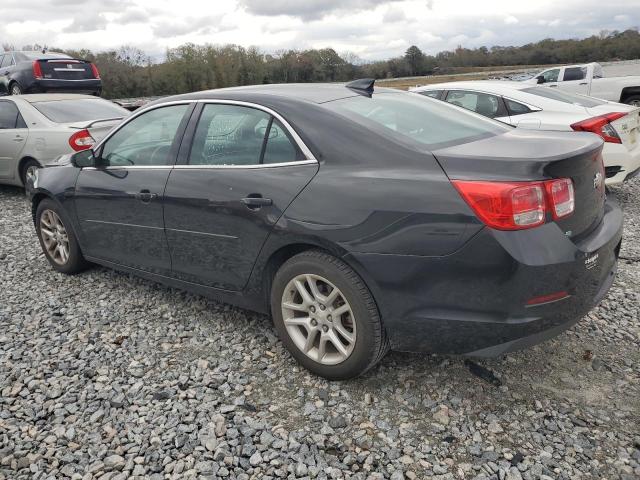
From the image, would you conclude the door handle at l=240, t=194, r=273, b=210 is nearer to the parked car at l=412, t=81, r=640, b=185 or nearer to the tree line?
the parked car at l=412, t=81, r=640, b=185

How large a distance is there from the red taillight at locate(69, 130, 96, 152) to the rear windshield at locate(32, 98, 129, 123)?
469 millimetres

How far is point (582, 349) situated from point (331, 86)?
7.62 ft

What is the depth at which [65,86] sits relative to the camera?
45.2 ft

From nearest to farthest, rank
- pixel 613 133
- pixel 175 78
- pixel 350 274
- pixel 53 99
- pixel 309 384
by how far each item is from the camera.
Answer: pixel 350 274, pixel 309 384, pixel 613 133, pixel 53 99, pixel 175 78

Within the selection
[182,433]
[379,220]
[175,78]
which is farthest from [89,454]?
[175,78]

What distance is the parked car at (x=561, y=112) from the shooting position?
604 centimetres

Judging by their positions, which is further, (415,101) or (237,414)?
(415,101)

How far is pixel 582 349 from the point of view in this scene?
328 cm

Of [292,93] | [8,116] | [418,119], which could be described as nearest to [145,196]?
[292,93]

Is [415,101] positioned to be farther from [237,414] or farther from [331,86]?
[237,414]

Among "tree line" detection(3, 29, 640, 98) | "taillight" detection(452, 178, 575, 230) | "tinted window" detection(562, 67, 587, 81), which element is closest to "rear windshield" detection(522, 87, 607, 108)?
"taillight" detection(452, 178, 575, 230)

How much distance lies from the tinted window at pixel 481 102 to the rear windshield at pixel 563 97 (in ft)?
1.50

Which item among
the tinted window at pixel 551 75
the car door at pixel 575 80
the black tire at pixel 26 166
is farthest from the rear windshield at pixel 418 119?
the tinted window at pixel 551 75

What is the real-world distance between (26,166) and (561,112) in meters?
7.34
